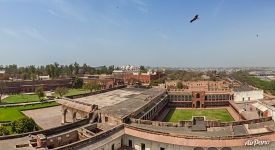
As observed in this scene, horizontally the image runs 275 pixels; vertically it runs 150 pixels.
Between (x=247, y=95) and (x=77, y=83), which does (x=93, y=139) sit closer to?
(x=247, y=95)

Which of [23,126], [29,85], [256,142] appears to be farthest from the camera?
[29,85]

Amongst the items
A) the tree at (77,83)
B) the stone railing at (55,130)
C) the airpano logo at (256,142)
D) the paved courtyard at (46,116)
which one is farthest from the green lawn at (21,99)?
the airpano logo at (256,142)

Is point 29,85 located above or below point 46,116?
above

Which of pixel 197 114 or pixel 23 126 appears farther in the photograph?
pixel 197 114

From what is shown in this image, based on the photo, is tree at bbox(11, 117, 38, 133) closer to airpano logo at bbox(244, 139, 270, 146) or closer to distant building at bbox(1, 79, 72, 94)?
airpano logo at bbox(244, 139, 270, 146)

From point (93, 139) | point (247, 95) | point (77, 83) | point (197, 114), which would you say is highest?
point (77, 83)

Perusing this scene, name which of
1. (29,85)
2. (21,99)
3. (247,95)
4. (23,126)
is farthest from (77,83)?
(23,126)
